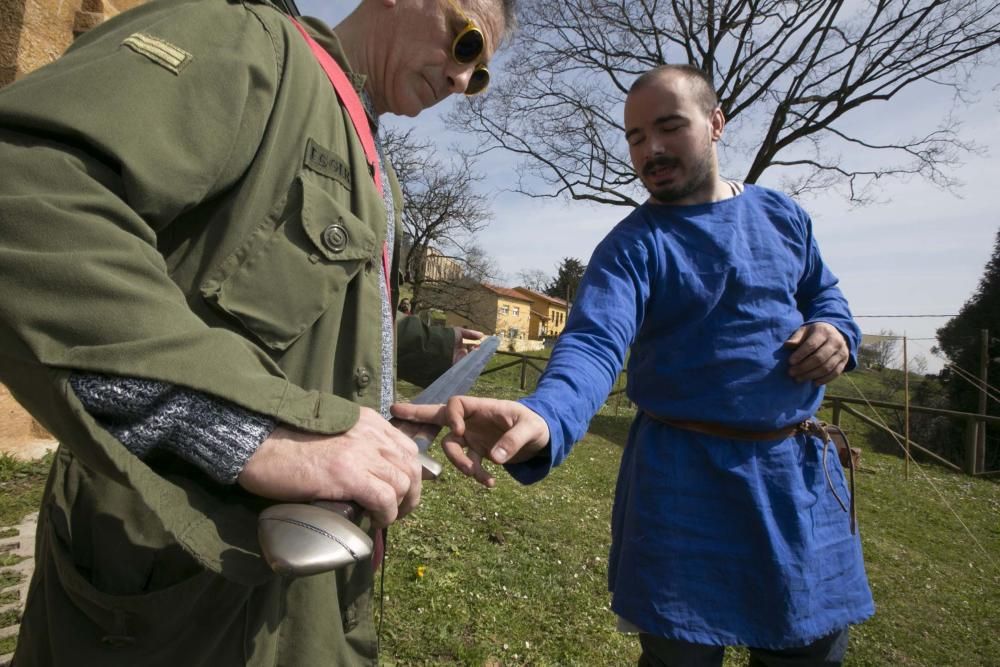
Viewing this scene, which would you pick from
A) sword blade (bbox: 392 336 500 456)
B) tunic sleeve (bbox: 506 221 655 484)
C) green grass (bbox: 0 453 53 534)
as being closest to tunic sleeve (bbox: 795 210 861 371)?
tunic sleeve (bbox: 506 221 655 484)

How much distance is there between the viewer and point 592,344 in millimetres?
1629

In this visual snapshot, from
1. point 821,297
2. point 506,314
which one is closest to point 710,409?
point 821,297

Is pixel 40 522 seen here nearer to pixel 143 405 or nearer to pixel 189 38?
pixel 143 405

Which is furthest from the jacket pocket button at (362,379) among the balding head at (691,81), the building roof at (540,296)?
the building roof at (540,296)

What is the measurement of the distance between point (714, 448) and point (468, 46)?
148cm

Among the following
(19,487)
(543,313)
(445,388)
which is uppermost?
(543,313)

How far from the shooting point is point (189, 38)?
3.09ft

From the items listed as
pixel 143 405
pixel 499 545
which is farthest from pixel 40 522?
pixel 499 545

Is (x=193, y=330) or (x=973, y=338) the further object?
(x=973, y=338)

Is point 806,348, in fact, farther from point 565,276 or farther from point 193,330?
point 565,276

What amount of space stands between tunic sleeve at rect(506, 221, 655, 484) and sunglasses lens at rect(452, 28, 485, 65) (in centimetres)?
75

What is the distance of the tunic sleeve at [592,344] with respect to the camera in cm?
134

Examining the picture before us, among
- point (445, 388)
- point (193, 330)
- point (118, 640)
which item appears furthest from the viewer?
point (445, 388)

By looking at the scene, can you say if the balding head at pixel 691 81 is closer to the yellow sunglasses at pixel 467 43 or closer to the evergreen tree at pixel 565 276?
the yellow sunglasses at pixel 467 43
